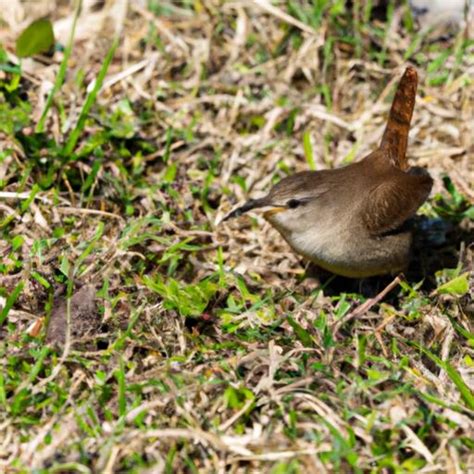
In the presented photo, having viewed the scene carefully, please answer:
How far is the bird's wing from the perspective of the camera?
466 cm

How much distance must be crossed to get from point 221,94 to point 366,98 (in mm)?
1105

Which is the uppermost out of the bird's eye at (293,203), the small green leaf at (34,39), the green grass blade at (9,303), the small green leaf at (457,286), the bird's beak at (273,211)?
the small green leaf at (34,39)

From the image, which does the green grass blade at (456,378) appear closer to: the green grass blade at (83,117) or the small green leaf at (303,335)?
the small green leaf at (303,335)

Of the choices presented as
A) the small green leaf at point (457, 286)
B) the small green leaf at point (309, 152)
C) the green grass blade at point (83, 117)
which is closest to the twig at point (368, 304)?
the small green leaf at point (457, 286)

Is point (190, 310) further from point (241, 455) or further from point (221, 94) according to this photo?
point (221, 94)

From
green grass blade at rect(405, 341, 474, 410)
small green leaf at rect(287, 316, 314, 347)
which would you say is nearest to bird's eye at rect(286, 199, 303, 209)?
small green leaf at rect(287, 316, 314, 347)

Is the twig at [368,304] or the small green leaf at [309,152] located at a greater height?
the small green leaf at [309,152]

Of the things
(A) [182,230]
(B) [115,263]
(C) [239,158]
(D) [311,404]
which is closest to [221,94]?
(C) [239,158]

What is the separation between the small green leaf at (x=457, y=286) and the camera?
14.4 ft

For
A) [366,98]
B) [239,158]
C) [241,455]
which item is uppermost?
[366,98]

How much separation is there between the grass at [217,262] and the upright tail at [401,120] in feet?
2.05

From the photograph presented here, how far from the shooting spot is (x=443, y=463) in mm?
3330

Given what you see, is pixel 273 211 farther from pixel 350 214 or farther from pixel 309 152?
pixel 309 152

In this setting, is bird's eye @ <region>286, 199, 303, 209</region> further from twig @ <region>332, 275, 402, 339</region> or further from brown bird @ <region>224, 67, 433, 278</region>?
twig @ <region>332, 275, 402, 339</region>
